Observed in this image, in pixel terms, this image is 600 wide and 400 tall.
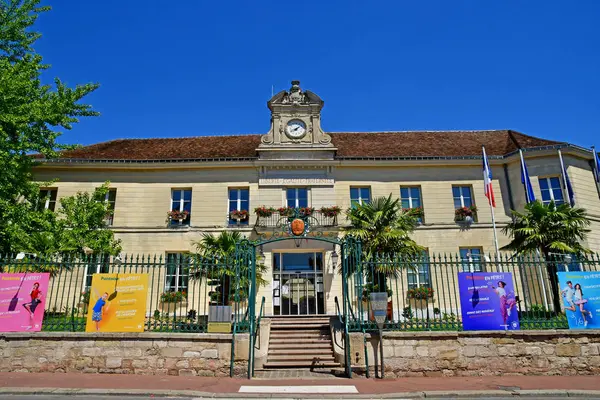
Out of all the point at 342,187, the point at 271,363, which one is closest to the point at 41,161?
the point at 342,187

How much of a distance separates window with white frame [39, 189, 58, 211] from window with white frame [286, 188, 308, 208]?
1155 centimetres

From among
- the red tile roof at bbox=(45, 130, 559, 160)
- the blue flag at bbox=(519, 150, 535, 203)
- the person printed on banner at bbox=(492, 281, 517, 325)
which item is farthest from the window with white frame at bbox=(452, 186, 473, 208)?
the person printed on banner at bbox=(492, 281, 517, 325)

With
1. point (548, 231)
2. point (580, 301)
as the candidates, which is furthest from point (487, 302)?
point (548, 231)

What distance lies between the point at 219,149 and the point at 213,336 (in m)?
14.1

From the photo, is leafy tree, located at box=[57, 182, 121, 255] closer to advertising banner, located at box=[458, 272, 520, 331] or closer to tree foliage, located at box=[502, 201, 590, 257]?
advertising banner, located at box=[458, 272, 520, 331]

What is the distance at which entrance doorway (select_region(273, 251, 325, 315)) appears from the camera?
711 inches

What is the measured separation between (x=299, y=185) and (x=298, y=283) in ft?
15.6

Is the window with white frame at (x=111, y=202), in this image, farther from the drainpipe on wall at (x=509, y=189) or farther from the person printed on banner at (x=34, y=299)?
the drainpipe on wall at (x=509, y=189)

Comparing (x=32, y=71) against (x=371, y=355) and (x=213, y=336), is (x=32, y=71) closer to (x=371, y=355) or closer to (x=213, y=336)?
(x=213, y=336)

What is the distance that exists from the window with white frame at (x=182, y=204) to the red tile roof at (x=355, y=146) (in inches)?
68.0

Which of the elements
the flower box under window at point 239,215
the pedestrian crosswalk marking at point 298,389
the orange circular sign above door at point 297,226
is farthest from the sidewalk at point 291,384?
the flower box under window at point 239,215

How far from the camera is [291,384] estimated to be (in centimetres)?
850

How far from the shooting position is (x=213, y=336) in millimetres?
9305

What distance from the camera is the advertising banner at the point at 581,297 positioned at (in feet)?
31.6
